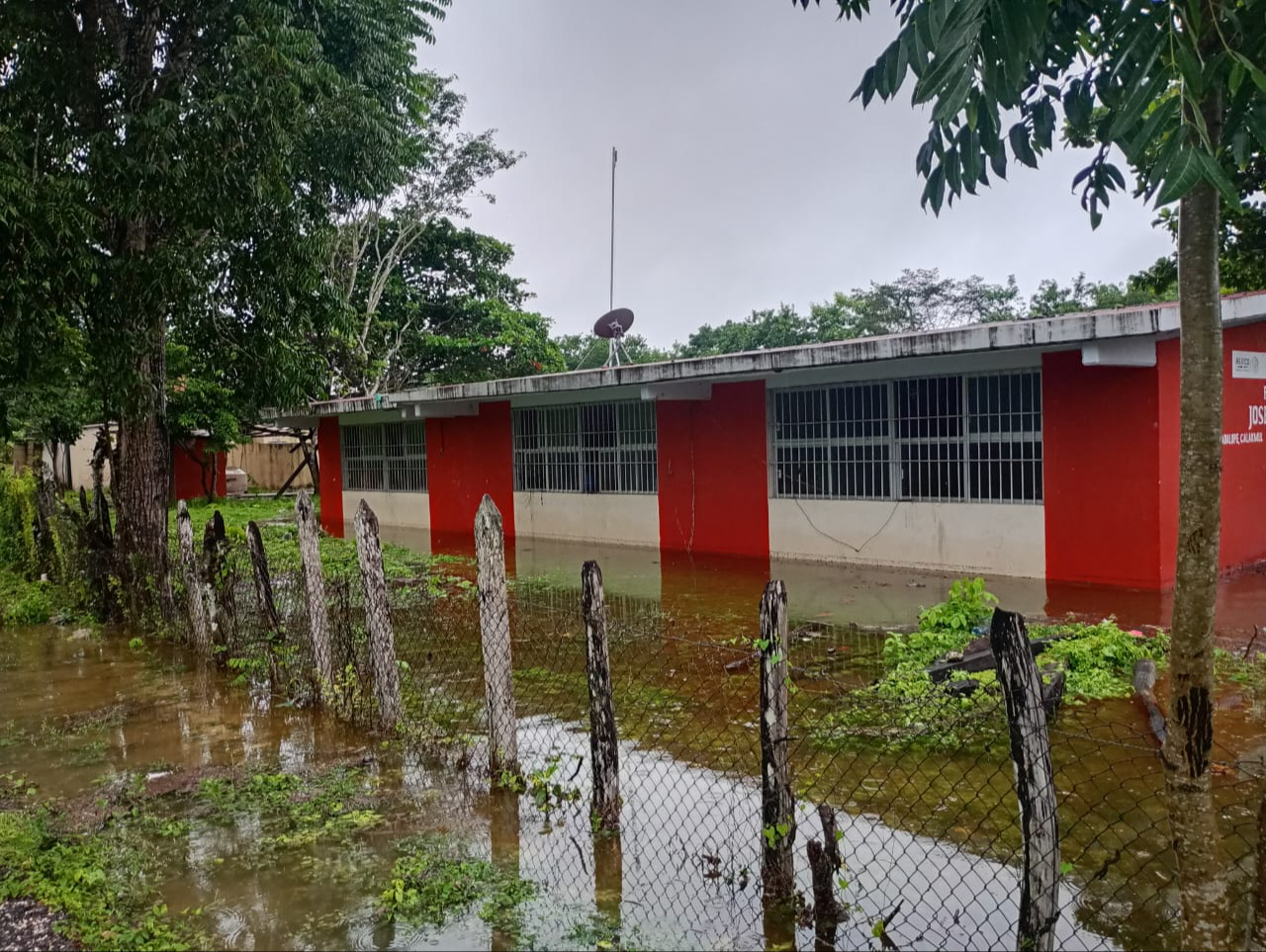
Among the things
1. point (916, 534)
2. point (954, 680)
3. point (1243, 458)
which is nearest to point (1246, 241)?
point (1243, 458)

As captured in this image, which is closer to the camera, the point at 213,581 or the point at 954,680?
the point at 954,680

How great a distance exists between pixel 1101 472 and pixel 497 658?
7.17 m

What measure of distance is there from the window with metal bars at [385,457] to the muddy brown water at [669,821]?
11.9 metres

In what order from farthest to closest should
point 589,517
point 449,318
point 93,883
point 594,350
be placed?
point 594,350 → point 449,318 → point 589,517 → point 93,883

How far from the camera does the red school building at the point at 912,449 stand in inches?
358

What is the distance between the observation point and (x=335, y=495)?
2084 cm

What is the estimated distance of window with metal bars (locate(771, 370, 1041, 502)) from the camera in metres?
10.0

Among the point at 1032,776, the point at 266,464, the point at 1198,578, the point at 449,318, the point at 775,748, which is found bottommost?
the point at 775,748

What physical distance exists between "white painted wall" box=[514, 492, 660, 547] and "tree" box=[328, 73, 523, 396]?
25.9 feet

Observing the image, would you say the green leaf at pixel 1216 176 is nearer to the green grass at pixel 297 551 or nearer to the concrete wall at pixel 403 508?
the green grass at pixel 297 551

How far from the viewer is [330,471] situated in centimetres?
2092

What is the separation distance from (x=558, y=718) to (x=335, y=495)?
16.3m

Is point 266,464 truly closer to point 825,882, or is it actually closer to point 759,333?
point 759,333

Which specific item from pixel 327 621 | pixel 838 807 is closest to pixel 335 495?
pixel 327 621
